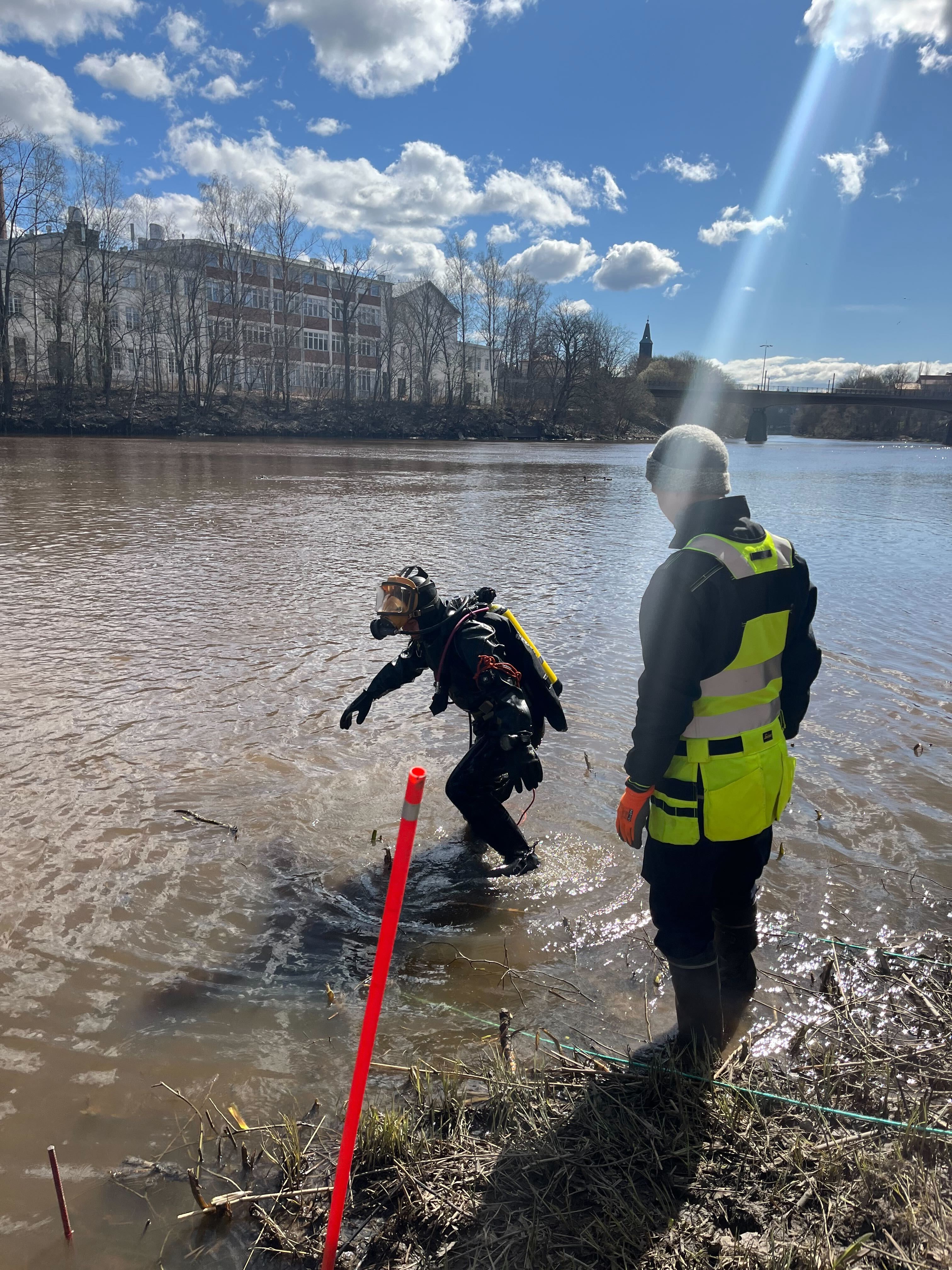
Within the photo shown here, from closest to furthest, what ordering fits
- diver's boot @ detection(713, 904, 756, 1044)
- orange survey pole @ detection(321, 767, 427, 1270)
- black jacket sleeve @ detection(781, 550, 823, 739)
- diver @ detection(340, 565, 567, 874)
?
orange survey pole @ detection(321, 767, 427, 1270) → black jacket sleeve @ detection(781, 550, 823, 739) → diver's boot @ detection(713, 904, 756, 1044) → diver @ detection(340, 565, 567, 874)

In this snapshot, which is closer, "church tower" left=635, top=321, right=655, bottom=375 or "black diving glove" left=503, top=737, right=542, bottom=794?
"black diving glove" left=503, top=737, right=542, bottom=794

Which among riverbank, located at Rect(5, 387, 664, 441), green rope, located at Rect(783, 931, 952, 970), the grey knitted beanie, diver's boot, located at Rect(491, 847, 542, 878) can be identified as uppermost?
riverbank, located at Rect(5, 387, 664, 441)

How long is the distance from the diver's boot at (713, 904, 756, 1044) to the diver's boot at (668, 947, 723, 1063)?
0.58 feet

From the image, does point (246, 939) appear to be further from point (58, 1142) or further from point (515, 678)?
point (515, 678)

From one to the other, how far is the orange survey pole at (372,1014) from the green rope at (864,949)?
7.06 ft

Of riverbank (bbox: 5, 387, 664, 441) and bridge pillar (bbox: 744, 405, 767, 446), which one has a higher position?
bridge pillar (bbox: 744, 405, 767, 446)

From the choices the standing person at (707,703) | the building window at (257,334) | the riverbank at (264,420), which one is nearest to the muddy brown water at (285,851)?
the standing person at (707,703)

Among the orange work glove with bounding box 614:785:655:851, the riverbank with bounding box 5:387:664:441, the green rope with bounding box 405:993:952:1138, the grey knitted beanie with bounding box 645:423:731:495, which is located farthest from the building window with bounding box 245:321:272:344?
the green rope with bounding box 405:993:952:1138

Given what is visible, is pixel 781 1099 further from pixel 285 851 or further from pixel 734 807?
pixel 285 851

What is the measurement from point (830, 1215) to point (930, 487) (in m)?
33.4

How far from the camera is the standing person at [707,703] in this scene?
2490 mm

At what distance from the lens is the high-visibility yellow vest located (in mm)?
2549

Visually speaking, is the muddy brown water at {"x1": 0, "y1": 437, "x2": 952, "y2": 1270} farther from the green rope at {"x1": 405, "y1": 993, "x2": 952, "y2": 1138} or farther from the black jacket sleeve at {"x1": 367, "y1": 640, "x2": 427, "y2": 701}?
the black jacket sleeve at {"x1": 367, "y1": 640, "x2": 427, "y2": 701}

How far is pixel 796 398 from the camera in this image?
92.8m
